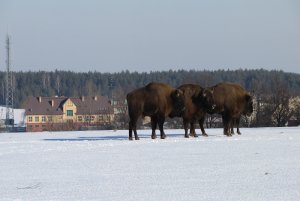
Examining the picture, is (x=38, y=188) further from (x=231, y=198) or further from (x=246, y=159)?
(x=246, y=159)

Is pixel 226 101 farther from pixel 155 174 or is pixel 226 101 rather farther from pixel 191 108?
pixel 155 174

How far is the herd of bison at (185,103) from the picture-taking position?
1060 inches

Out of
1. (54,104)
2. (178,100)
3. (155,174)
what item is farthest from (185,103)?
(54,104)

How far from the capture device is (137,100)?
26.8m

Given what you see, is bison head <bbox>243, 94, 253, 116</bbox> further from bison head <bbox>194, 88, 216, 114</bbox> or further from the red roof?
the red roof

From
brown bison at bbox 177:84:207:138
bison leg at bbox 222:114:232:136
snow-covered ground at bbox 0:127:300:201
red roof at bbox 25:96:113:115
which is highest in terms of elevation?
red roof at bbox 25:96:113:115

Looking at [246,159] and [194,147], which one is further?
[194,147]

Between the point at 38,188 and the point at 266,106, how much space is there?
55.6 metres

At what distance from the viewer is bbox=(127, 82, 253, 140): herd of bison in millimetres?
26922

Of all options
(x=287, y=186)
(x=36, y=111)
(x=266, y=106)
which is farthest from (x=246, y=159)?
(x=36, y=111)

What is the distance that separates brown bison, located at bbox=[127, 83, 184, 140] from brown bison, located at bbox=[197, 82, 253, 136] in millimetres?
1062

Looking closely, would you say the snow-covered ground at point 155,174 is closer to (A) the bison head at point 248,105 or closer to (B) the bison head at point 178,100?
(B) the bison head at point 178,100

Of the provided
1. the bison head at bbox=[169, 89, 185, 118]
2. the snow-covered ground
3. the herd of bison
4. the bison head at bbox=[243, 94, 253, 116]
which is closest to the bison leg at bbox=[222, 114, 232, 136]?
the herd of bison

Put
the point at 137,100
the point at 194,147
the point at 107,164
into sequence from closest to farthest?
the point at 107,164 < the point at 194,147 < the point at 137,100
